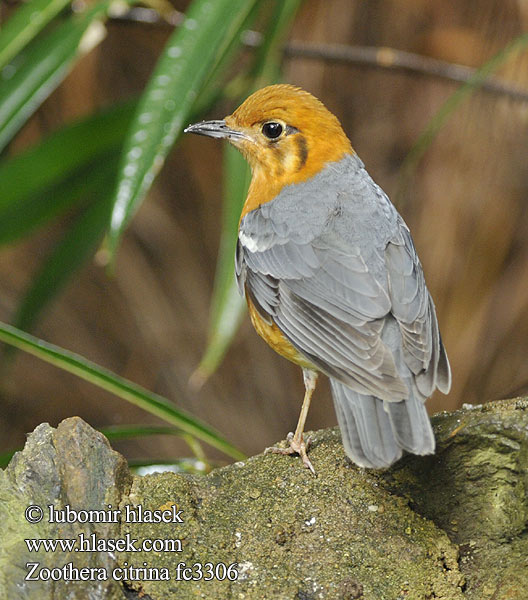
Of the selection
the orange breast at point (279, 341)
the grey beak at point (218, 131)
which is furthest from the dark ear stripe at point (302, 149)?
the orange breast at point (279, 341)

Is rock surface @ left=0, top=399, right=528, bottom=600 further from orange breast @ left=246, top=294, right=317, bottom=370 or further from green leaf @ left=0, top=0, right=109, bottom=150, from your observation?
green leaf @ left=0, top=0, right=109, bottom=150

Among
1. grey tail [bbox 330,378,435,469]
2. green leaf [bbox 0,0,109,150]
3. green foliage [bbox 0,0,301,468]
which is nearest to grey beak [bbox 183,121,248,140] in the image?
green foliage [bbox 0,0,301,468]

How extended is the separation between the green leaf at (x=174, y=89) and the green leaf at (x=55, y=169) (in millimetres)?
908

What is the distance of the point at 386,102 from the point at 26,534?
4336 mm

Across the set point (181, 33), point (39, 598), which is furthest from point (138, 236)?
point (39, 598)

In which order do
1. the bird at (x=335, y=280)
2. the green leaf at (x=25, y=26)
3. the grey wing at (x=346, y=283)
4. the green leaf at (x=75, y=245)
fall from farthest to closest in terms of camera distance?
the green leaf at (x=75, y=245), the green leaf at (x=25, y=26), the grey wing at (x=346, y=283), the bird at (x=335, y=280)

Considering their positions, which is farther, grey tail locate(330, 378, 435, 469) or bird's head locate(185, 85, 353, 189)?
bird's head locate(185, 85, 353, 189)

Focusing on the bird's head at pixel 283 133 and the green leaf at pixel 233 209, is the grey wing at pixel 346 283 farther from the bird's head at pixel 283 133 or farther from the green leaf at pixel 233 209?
the green leaf at pixel 233 209

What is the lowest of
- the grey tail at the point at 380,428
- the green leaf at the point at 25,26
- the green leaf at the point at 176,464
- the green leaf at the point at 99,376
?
the grey tail at the point at 380,428

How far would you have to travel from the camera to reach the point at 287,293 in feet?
10.5

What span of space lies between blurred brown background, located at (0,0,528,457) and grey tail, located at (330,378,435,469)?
3070mm

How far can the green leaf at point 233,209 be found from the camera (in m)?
3.71

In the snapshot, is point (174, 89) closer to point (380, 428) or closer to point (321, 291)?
point (321, 291)

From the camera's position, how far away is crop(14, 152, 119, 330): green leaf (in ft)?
15.0
